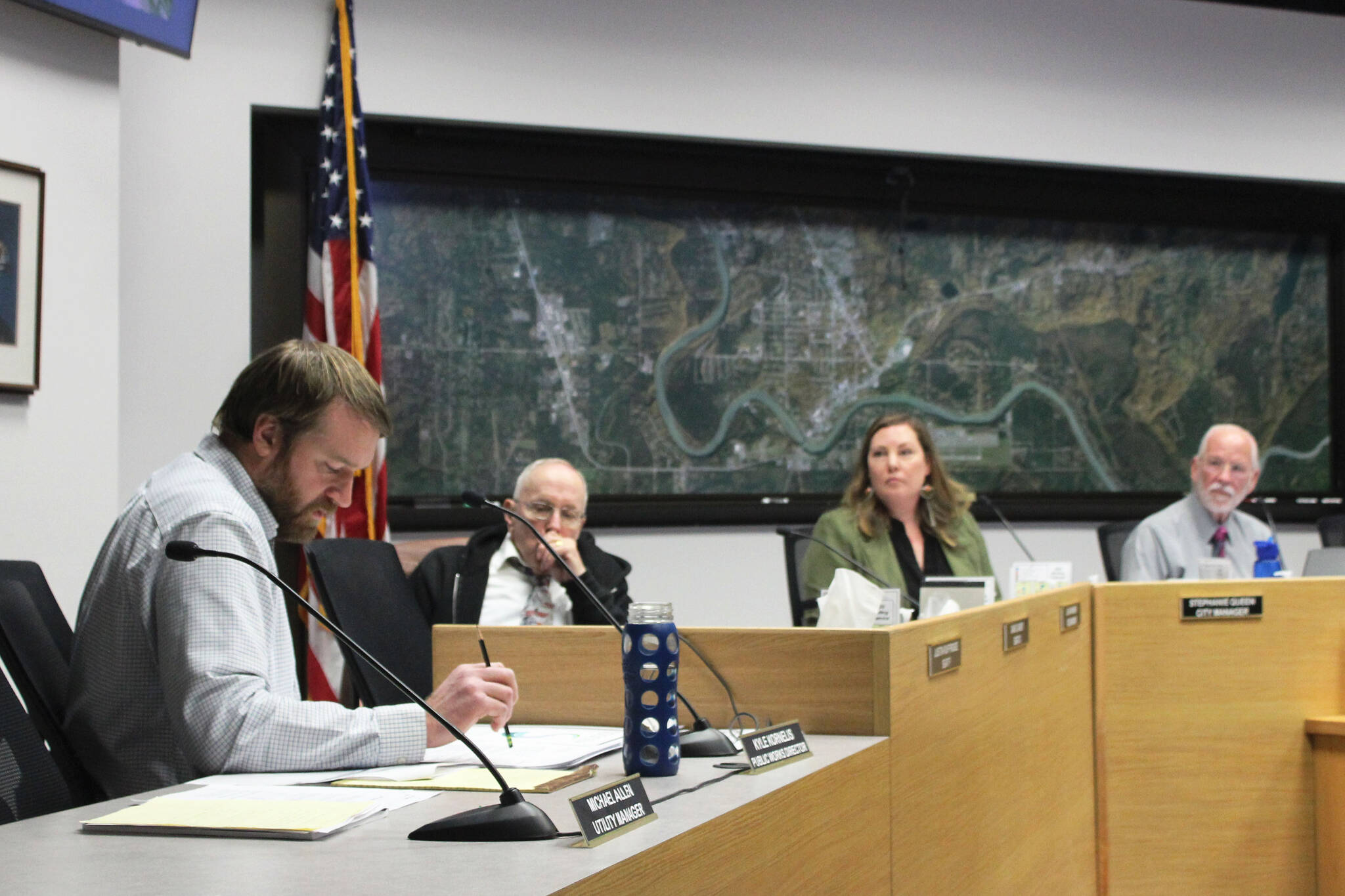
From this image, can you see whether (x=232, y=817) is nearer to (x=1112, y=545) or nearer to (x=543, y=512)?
(x=543, y=512)

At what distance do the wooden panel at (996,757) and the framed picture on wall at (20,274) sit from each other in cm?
231

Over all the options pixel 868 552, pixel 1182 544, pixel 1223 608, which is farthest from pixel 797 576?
pixel 1182 544

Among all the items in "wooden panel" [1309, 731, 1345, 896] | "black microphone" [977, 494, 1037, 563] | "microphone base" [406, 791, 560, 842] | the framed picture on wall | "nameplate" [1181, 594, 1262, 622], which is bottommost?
"wooden panel" [1309, 731, 1345, 896]

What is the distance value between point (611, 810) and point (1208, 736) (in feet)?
6.81

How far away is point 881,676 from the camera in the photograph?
5.78ft

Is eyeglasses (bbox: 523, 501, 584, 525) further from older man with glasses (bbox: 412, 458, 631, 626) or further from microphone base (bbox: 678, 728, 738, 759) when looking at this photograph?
microphone base (bbox: 678, 728, 738, 759)

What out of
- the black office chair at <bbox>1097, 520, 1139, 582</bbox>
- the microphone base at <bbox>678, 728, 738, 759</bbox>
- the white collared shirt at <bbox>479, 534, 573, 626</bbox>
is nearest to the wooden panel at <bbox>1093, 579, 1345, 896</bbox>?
the black office chair at <bbox>1097, 520, 1139, 582</bbox>

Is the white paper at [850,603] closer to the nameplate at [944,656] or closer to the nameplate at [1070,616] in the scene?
the nameplate at [944,656]

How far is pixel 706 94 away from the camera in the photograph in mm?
4480

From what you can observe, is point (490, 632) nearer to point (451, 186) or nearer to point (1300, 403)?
point (451, 186)

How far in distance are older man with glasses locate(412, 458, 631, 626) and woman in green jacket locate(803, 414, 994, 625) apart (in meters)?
0.64

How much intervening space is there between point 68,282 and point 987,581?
7.63 ft

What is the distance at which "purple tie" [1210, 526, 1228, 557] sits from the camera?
4008 mm

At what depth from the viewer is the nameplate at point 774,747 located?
1518 millimetres
